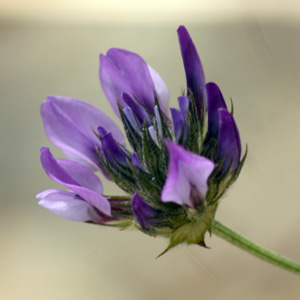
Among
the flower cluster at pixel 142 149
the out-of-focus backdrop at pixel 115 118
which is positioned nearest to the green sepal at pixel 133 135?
the flower cluster at pixel 142 149

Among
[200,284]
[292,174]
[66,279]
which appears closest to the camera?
[292,174]

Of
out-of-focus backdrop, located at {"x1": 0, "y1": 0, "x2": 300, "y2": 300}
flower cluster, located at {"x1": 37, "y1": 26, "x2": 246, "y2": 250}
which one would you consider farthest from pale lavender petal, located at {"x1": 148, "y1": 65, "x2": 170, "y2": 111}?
out-of-focus backdrop, located at {"x1": 0, "y1": 0, "x2": 300, "y2": 300}

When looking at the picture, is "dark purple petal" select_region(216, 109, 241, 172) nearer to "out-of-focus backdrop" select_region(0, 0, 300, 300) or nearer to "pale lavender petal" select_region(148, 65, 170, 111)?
"pale lavender petal" select_region(148, 65, 170, 111)

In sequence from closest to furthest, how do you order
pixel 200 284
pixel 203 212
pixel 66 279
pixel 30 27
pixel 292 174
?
pixel 203 212 < pixel 292 174 < pixel 200 284 < pixel 66 279 < pixel 30 27

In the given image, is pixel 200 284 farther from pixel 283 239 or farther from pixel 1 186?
pixel 1 186

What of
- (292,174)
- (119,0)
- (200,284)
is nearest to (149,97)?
(292,174)

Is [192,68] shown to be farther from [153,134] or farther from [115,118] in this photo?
[115,118]

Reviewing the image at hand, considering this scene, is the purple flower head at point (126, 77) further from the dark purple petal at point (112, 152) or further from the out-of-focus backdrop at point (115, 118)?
the out-of-focus backdrop at point (115, 118)

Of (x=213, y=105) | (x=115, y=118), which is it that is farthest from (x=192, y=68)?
(x=115, y=118)
